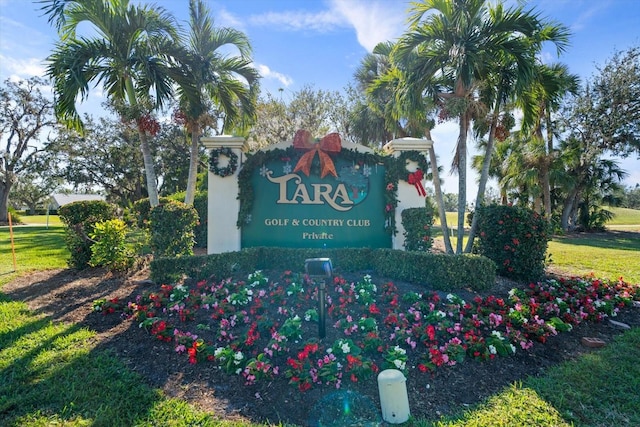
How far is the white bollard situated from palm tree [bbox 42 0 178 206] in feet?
20.8

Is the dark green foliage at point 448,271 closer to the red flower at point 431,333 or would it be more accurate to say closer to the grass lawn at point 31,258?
the red flower at point 431,333

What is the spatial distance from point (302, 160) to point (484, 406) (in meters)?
4.69

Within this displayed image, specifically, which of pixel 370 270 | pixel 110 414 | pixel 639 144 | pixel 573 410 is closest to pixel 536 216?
pixel 370 270

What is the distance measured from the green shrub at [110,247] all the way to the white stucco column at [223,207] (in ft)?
4.93

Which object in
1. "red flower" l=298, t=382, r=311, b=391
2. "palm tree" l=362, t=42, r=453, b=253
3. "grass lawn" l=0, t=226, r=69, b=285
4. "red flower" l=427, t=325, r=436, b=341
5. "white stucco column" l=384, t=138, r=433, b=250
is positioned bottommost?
"red flower" l=298, t=382, r=311, b=391

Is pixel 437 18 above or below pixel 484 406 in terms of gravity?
above

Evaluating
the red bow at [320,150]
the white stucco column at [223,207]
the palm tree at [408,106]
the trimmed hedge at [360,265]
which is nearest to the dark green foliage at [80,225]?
the white stucco column at [223,207]

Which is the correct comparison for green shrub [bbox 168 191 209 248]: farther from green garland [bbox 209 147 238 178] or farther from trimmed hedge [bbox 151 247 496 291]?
trimmed hedge [bbox 151 247 496 291]

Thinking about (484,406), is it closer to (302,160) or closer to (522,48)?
(302,160)

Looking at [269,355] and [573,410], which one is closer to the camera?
[573,410]

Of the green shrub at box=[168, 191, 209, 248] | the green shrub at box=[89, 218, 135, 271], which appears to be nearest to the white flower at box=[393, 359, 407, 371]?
the green shrub at box=[89, 218, 135, 271]

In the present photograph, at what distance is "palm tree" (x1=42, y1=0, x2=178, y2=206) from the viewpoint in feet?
20.1

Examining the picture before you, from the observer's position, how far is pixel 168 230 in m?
5.49

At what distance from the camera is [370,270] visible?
18.6ft
